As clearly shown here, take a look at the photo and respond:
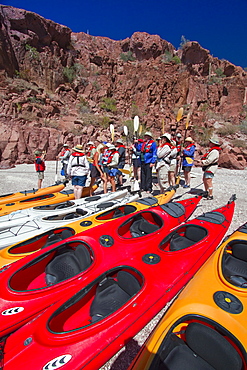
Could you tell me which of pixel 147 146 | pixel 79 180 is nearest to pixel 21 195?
pixel 79 180

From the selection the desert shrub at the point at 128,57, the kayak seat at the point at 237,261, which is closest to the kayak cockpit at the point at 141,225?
the kayak seat at the point at 237,261

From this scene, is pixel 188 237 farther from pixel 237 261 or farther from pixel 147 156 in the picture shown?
pixel 147 156

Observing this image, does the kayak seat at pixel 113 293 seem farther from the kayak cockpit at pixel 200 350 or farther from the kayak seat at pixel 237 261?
the kayak seat at pixel 237 261

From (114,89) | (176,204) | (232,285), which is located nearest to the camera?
(232,285)

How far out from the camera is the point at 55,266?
7.70ft

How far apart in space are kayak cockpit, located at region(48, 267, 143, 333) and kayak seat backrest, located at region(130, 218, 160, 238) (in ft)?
3.97

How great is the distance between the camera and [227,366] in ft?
4.17

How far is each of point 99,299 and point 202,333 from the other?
99 centimetres

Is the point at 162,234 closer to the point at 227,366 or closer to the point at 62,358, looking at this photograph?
the point at 227,366

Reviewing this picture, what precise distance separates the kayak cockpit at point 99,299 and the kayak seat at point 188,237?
3.31 ft

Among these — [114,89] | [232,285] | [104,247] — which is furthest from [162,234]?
[114,89]

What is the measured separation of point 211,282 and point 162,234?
3.63ft

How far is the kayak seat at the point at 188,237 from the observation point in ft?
9.15

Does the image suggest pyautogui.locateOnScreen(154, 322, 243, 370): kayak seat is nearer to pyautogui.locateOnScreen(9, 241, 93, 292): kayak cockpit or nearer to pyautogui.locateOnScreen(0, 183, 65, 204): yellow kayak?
pyautogui.locateOnScreen(9, 241, 93, 292): kayak cockpit
